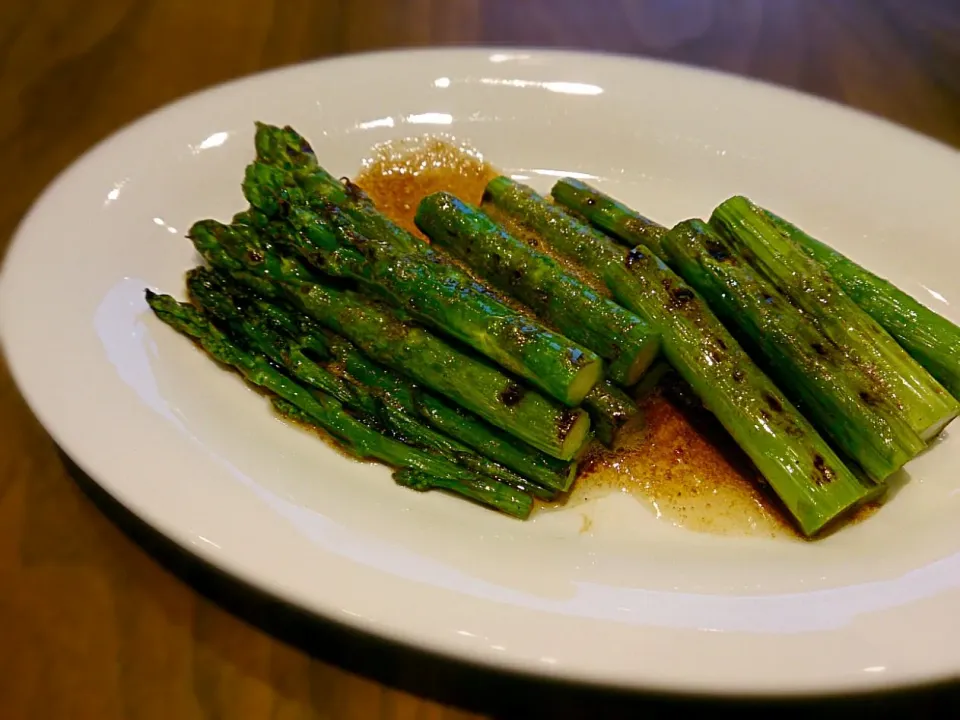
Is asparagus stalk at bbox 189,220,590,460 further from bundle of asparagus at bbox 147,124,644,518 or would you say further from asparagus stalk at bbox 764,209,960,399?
asparagus stalk at bbox 764,209,960,399

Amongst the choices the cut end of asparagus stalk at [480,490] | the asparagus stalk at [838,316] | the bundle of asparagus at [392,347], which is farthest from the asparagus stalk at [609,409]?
the asparagus stalk at [838,316]

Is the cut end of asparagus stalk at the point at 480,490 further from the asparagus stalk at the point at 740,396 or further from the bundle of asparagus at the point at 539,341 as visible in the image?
the asparagus stalk at the point at 740,396

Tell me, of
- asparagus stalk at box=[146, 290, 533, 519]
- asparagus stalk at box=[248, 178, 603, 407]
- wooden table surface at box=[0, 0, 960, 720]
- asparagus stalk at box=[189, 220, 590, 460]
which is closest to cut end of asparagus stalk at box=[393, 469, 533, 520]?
asparagus stalk at box=[146, 290, 533, 519]

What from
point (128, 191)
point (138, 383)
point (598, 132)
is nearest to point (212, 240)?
point (128, 191)

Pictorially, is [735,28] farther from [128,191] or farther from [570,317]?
[128,191]

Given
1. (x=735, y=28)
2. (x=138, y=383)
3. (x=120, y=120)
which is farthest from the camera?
(x=735, y=28)

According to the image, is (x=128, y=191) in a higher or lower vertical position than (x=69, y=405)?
higher

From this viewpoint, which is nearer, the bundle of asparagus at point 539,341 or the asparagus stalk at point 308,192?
the bundle of asparagus at point 539,341
